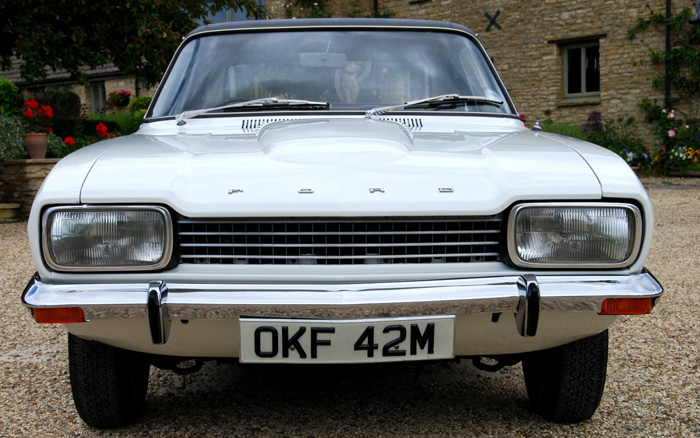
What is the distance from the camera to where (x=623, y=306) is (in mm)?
1891

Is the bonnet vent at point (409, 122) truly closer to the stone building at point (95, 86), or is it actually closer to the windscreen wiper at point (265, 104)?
the windscreen wiper at point (265, 104)

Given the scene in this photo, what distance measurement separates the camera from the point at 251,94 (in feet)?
9.59

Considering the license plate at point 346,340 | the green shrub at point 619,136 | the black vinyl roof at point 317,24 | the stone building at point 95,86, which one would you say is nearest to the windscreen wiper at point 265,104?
the black vinyl roof at point 317,24

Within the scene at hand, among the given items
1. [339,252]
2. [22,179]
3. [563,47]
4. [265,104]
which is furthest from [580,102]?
[339,252]

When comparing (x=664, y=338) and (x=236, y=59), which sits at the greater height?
(x=236, y=59)

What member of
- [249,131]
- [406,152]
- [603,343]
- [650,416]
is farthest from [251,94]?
[650,416]

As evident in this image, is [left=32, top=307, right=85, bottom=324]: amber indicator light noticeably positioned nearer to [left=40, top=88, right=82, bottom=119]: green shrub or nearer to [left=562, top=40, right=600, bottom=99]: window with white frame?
[left=562, top=40, right=600, bottom=99]: window with white frame

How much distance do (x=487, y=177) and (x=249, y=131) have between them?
1023 millimetres

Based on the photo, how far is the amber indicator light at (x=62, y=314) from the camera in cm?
184

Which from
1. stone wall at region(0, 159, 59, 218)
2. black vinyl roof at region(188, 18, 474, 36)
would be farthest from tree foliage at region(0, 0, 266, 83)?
black vinyl roof at region(188, 18, 474, 36)

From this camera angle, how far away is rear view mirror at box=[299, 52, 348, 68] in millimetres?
2990

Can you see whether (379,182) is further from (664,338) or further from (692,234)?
(692,234)

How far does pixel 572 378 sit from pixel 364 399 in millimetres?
805

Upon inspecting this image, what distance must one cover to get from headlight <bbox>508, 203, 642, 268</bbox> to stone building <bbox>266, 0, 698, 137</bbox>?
12.6m
